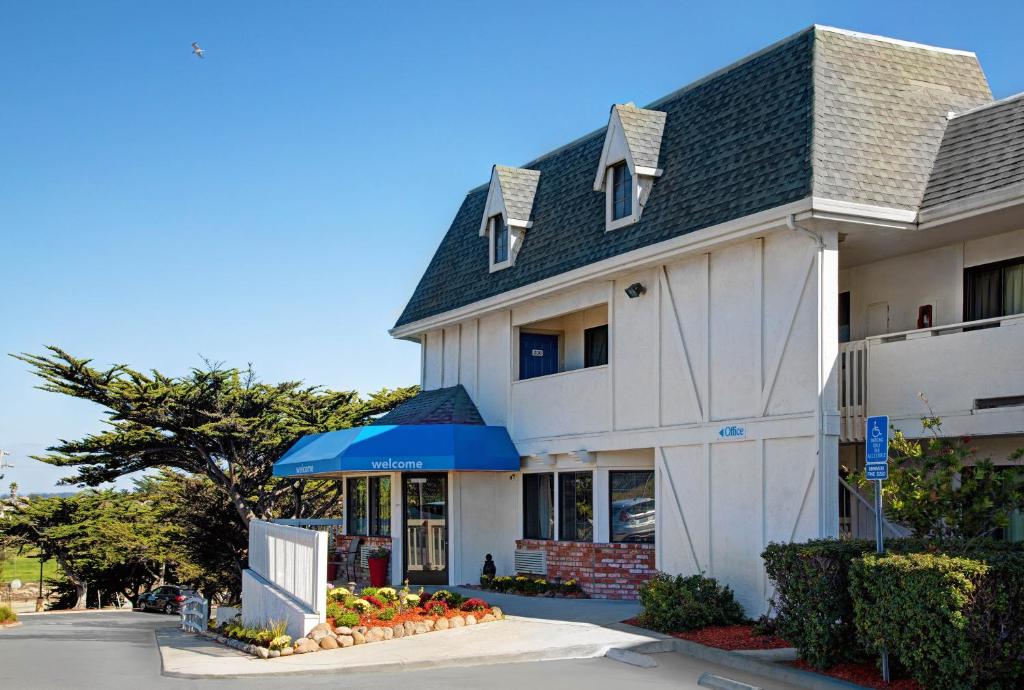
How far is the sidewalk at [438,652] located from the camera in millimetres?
15352

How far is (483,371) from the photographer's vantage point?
27375 mm

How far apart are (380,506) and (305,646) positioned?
11650 mm

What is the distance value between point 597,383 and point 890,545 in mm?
9442

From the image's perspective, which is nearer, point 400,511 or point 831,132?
point 831,132

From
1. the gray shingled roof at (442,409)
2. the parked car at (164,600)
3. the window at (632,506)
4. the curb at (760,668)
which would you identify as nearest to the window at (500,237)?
the gray shingled roof at (442,409)

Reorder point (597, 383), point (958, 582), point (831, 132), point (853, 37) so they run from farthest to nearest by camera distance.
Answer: point (597, 383) → point (853, 37) → point (831, 132) → point (958, 582)

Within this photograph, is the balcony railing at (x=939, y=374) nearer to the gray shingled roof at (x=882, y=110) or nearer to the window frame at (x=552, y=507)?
the gray shingled roof at (x=882, y=110)

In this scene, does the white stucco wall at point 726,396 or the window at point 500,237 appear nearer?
the white stucco wall at point 726,396

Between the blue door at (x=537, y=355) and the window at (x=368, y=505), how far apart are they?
14.8 ft

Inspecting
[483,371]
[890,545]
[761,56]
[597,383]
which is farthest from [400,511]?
[890,545]

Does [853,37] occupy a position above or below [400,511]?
above

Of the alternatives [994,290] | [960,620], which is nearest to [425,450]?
[994,290]

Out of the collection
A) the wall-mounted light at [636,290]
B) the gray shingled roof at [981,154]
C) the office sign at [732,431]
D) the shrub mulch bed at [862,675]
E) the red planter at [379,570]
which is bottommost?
the red planter at [379,570]

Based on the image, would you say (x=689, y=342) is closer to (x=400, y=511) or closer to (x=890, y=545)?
(x=890, y=545)
